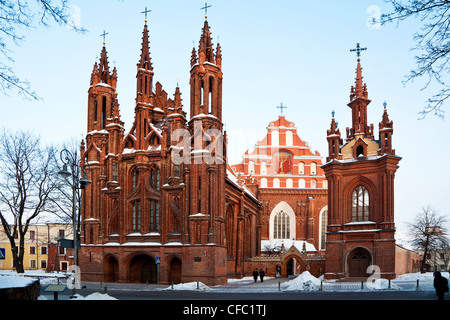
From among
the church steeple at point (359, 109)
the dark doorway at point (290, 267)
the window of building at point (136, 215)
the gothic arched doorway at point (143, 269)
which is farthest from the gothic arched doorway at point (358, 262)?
the window of building at point (136, 215)

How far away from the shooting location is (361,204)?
43344mm

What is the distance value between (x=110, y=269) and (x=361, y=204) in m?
22.6

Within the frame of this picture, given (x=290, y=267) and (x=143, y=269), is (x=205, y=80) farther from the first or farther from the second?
(x=290, y=267)

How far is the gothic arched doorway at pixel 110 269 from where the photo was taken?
40.6 meters

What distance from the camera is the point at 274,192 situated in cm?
6612

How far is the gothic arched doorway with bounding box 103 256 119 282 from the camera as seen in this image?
40597 mm

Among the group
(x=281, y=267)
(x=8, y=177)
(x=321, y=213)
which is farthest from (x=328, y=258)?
(x=8, y=177)

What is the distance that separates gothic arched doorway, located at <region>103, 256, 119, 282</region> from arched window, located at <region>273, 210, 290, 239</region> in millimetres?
29288

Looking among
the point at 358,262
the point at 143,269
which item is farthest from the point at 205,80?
the point at 358,262

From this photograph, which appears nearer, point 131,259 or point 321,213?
point 131,259

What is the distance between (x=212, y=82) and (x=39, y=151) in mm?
15400

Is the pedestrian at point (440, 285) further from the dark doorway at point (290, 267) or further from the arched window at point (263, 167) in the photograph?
the arched window at point (263, 167)

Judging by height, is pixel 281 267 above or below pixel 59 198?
below
